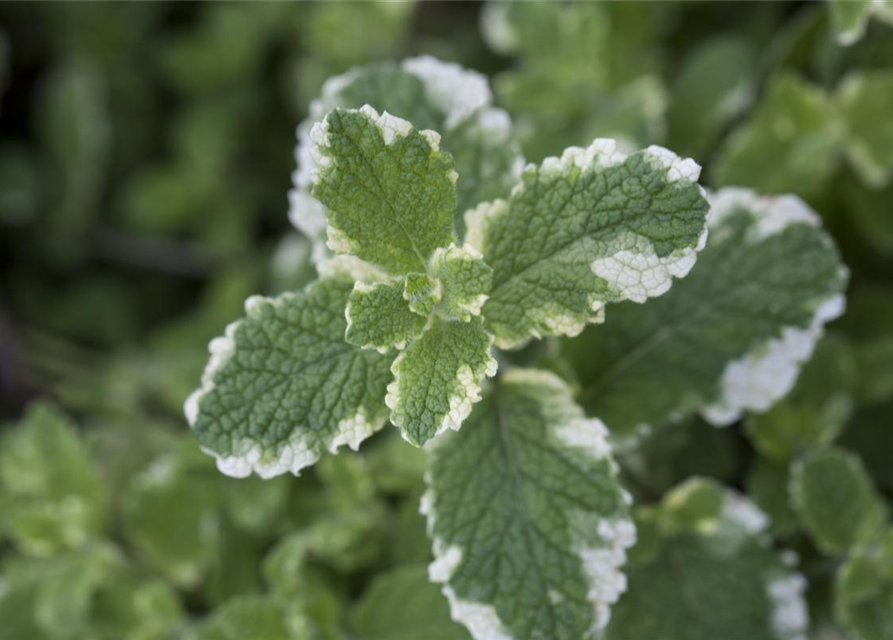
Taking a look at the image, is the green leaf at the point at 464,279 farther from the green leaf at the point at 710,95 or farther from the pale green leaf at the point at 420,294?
the green leaf at the point at 710,95

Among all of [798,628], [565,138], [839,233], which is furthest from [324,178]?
[839,233]

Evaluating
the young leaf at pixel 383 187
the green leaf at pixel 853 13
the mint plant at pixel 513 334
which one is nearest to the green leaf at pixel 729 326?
the mint plant at pixel 513 334

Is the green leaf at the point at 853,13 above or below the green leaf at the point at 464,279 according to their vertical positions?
above

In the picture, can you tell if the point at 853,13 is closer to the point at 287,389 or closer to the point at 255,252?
the point at 287,389

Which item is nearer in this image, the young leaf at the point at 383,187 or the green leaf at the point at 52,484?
the young leaf at the point at 383,187

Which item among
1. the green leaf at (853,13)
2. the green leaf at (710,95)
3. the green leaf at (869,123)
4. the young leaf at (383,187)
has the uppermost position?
the green leaf at (710,95)

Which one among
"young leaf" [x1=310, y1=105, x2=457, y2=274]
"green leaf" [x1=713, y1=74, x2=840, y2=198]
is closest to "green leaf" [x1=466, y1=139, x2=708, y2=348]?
"young leaf" [x1=310, y1=105, x2=457, y2=274]

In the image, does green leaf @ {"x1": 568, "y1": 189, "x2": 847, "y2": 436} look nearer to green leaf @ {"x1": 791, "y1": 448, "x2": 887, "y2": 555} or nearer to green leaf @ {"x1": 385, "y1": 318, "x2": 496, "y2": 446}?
green leaf @ {"x1": 791, "y1": 448, "x2": 887, "y2": 555}
